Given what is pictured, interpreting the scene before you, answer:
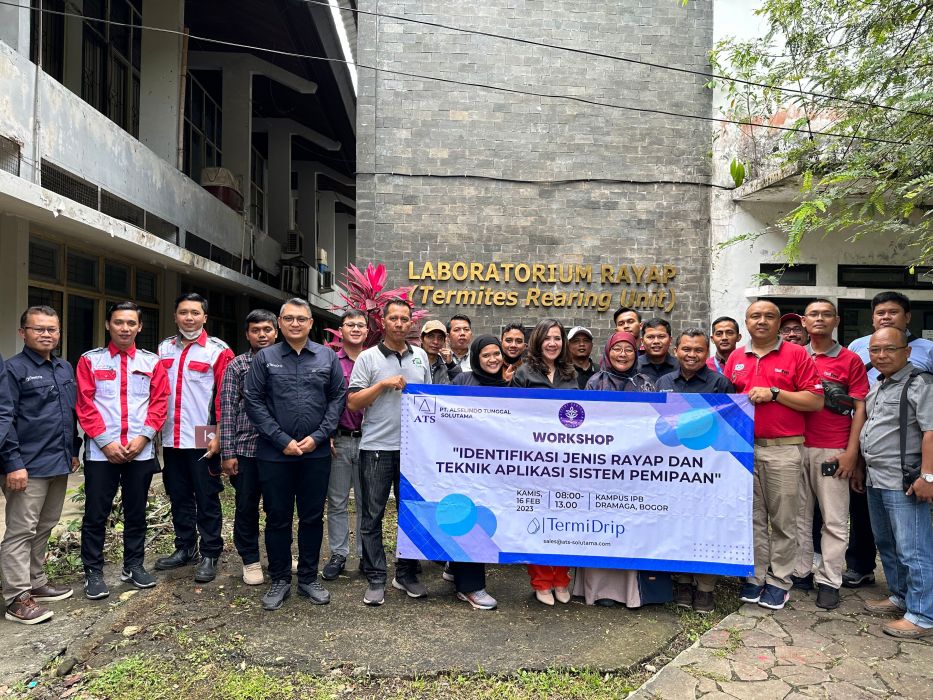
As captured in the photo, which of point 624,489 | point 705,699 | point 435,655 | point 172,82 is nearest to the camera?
point 705,699

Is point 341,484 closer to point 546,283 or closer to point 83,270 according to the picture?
point 546,283

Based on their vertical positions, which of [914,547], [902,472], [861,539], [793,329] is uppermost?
[793,329]

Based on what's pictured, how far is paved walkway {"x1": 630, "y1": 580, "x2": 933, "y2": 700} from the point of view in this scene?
Result: 289 cm

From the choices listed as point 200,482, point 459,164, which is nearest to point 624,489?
point 200,482

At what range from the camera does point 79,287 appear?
26.7 feet

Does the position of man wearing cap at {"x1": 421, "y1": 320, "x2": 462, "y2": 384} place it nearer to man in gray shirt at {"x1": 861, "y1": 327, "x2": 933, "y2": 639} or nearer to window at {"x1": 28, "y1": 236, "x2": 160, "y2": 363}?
man in gray shirt at {"x1": 861, "y1": 327, "x2": 933, "y2": 639}

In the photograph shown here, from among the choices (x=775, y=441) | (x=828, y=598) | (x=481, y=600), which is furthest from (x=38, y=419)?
(x=828, y=598)

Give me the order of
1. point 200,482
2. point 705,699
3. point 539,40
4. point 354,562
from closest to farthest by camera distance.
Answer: point 705,699
point 200,482
point 354,562
point 539,40

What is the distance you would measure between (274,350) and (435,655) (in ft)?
6.35

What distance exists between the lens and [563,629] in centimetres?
349

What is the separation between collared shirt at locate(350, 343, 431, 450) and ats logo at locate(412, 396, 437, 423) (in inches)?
4.2

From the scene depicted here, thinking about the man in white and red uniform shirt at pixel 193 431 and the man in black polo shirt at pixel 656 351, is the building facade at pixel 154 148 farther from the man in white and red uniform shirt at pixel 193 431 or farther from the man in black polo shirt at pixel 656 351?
the man in black polo shirt at pixel 656 351

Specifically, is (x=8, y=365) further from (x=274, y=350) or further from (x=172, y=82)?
(x=172, y=82)

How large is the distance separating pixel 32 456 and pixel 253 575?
1.47 metres
